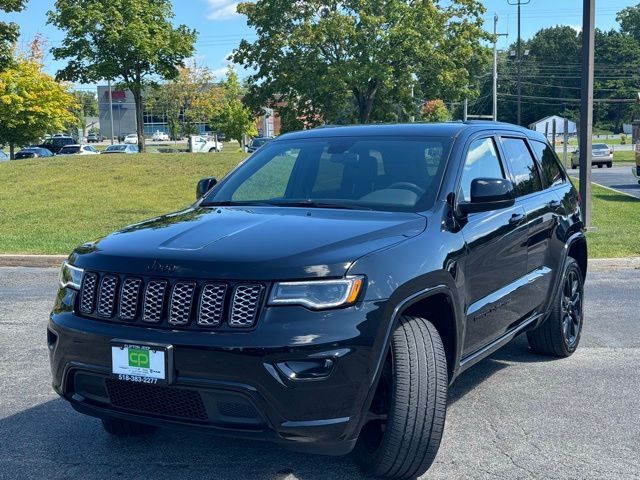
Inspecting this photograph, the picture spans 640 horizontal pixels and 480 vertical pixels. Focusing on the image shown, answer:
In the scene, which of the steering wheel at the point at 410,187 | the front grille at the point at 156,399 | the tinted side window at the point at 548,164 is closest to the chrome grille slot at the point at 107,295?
the front grille at the point at 156,399

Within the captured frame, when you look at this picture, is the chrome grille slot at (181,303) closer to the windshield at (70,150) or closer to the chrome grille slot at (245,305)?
the chrome grille slot at (245,305)

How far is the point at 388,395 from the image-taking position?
3.40 m

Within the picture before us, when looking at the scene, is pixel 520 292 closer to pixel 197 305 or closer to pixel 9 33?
pixel 197 305

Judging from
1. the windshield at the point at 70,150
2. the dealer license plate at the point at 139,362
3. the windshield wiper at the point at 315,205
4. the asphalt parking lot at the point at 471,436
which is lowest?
the asphalt parking lot at the point at 471,436

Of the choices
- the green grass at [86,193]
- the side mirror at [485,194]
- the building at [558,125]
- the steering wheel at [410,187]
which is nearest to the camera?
the side mirror at [485,194]

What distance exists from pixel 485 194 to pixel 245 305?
1.66 m

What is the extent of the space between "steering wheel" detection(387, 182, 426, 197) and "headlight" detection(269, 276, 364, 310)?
3.96 feet

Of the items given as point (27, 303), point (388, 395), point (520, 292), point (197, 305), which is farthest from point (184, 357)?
point (27, 303)

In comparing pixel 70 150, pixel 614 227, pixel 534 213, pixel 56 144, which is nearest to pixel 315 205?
pixel 534 213

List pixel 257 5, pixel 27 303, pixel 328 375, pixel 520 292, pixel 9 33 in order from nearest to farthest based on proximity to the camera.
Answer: pixel 328 375 → pixel 520 292 → pixel 27 303 → pixel 9 33 → pixel 257 5

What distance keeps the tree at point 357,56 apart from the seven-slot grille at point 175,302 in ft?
93.9

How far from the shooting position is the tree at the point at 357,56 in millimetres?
31547

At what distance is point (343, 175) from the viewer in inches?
181

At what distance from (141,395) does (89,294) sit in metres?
0.55
